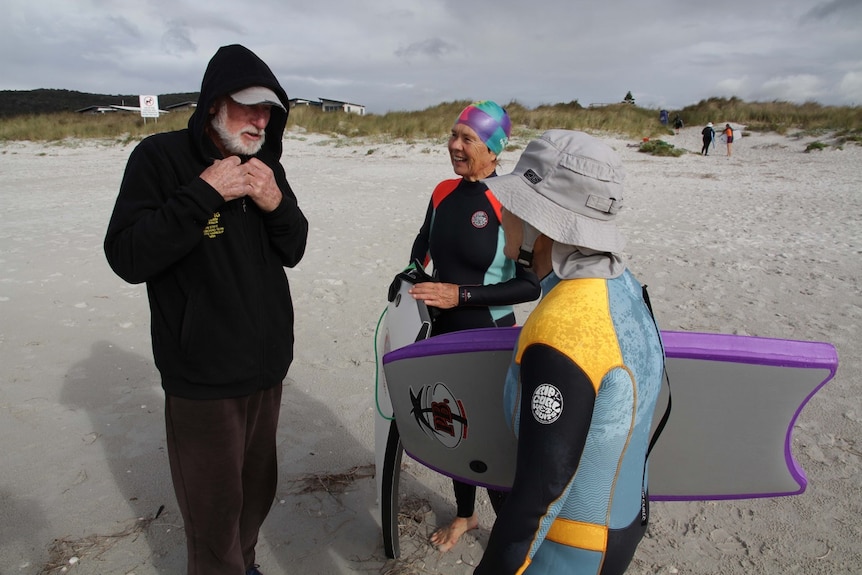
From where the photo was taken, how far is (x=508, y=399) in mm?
1393

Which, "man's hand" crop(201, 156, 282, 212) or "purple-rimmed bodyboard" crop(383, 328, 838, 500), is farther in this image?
"man's hand" crop(201, 156, 282, 212)

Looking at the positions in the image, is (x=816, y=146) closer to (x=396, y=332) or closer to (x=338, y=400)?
(x=338, y=400)

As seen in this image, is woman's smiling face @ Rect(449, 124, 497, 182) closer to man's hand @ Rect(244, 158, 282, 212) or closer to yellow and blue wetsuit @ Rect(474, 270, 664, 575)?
man's hand @ Rect(244, 158, 282, 212)

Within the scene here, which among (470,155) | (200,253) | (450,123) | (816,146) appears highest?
(450,123)

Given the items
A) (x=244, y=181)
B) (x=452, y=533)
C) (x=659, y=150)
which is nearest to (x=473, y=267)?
(x=244, y=181)

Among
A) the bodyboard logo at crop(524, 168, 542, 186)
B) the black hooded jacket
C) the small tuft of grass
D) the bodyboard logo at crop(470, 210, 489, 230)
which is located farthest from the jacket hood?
the small tuft of grass

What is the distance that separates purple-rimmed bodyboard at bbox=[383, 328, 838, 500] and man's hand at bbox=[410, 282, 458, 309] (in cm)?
55

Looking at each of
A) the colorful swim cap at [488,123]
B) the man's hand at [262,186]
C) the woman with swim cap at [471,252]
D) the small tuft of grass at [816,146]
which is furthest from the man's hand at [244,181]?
the small tuft of grass at [816,146]

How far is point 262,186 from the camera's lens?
2023 millimetres

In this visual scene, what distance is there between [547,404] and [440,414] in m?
0.76

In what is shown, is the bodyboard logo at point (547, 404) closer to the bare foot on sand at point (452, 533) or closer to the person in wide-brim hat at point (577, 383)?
the person in wide-brim hat at point (577, 383)

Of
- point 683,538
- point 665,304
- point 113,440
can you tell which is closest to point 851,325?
point 665,304

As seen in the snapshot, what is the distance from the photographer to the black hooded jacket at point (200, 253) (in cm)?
187

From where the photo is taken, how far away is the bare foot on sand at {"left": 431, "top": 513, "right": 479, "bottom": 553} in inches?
111
